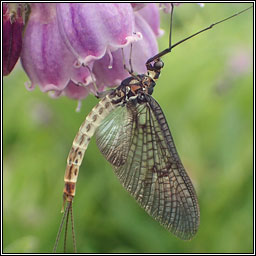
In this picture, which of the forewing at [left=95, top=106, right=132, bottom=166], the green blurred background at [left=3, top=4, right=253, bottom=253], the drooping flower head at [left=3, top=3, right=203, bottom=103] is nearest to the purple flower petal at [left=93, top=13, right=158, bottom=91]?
the drooping flower head at [left=3, top=3, right=203, bottom=103]

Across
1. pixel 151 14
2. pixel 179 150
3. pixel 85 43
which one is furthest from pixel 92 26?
pixel 179 150

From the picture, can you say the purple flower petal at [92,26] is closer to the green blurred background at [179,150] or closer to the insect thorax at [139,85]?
the insect thorax at [139,85]

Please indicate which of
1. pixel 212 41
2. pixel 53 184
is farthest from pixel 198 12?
pixel 53 184

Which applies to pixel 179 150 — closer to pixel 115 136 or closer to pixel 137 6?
pixel 115 136

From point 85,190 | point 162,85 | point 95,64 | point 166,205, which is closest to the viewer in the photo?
point 95,64

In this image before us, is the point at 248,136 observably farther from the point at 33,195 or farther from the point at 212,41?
the point at 33,195

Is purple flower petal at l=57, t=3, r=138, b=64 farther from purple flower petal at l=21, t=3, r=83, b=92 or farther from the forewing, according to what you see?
the forewing
